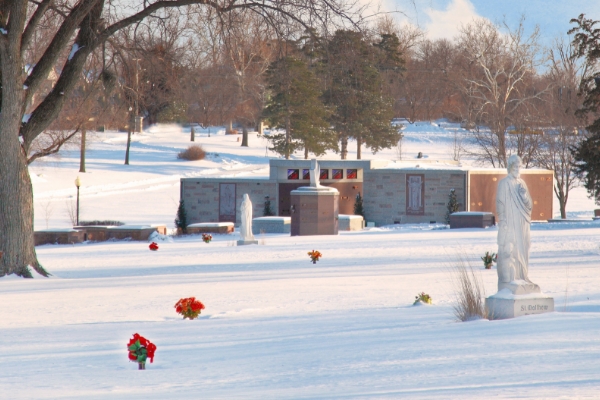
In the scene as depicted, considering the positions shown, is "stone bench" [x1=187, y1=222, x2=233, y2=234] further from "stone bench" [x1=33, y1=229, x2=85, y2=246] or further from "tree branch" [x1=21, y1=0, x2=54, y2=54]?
"tree branch" [x1=21, y1=0, x2=54, y2=54]

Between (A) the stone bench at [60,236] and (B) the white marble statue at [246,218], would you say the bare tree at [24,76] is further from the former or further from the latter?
(A) the stone bench at [60,236]

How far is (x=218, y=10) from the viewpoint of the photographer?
48.5ft

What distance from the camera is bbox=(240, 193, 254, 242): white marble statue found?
934 inches

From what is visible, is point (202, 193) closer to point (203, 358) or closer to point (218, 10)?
point (218, 10)

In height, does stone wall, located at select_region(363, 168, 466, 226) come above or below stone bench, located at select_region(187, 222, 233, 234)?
above

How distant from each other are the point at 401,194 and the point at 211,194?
328 inches

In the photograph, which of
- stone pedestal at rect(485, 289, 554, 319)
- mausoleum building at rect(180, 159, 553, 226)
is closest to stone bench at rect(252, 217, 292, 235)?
mausoleum building at rect(180, 159, 553, 226)

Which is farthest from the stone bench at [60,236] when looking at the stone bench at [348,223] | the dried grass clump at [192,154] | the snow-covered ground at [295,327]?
the dried grass clump at [192,154]

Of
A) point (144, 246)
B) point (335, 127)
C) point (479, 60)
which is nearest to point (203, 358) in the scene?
point (144, 246)

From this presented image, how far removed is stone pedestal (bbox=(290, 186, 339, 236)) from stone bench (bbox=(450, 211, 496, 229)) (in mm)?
4959

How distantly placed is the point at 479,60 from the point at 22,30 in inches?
1438

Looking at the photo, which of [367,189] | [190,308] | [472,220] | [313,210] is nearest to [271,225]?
[313,210]

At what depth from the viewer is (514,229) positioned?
9219mm

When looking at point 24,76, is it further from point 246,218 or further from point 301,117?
point 301,117
